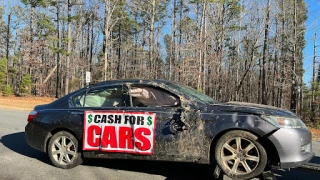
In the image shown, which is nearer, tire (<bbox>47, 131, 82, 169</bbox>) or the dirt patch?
A: tire (<bbox>47, 131, 82, 169</bbox>)

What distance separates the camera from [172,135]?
432cm

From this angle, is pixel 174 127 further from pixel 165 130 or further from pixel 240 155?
pixel 240 155

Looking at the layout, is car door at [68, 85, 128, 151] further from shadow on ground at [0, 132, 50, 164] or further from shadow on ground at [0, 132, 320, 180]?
shadow on ground at [0, 132, 50, 164]

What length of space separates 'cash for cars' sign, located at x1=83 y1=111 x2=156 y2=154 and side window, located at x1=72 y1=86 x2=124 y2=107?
25cm

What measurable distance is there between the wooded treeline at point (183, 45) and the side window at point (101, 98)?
17126mm

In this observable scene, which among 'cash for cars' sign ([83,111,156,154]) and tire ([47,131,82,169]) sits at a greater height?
'cash for cars' sign ([83,111,156,154])

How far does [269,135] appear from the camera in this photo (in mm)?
3902

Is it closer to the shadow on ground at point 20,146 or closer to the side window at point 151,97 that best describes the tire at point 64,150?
the shadow on ground at point 20,146

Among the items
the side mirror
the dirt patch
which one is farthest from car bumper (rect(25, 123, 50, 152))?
the dirt patch

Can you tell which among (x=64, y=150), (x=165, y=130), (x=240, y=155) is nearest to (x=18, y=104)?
(x=64, y=150)

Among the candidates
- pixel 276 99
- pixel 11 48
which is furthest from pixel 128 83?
pixel 11 48

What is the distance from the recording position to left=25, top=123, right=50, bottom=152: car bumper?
5145mm

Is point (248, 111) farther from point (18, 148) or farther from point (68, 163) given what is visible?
point (18, 148)

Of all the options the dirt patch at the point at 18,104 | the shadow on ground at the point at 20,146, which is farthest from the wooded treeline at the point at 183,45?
the shadow on ground at the point at 20,146
